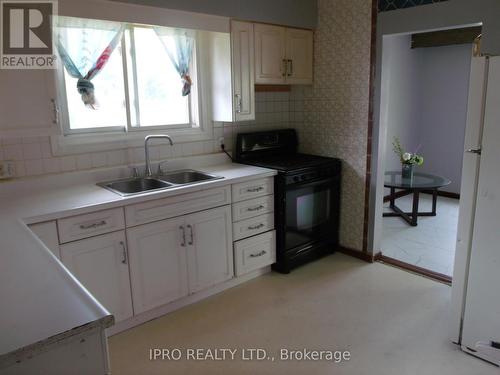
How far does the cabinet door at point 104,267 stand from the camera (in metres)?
2.25

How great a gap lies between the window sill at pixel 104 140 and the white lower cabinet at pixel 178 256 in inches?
29.2

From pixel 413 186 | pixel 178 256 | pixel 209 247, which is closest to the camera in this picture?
pixel 178 256

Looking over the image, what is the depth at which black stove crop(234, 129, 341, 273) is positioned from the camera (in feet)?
10.6

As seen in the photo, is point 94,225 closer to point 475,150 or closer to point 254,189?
point 254,189

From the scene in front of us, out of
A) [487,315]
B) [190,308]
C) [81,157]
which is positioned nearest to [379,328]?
[487,315]

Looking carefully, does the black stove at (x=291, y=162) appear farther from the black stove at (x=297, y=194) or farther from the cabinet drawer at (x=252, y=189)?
the cabinet drawer at (x=252, y=189)

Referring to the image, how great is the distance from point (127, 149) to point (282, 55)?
1547mm

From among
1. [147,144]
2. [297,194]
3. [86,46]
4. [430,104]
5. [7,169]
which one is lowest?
[297,194]

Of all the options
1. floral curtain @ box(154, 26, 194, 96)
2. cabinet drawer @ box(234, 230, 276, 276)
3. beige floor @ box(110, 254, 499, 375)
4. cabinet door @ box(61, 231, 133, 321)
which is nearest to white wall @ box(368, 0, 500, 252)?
beige floor @ box(110, 254, 499, 375)

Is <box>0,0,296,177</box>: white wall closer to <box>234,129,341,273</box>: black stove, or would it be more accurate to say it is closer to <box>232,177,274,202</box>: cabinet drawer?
<box>234,129,341,273</box>: black stove

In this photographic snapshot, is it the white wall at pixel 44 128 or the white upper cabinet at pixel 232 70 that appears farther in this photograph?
the white upper cabinet at pixel 232 70

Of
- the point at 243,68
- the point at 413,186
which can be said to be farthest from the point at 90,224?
the point at 413,186

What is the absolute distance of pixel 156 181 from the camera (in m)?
2.93

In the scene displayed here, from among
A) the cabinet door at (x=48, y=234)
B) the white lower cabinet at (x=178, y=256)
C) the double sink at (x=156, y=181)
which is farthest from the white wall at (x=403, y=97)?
the cabinet door at (x=48, y=234)
